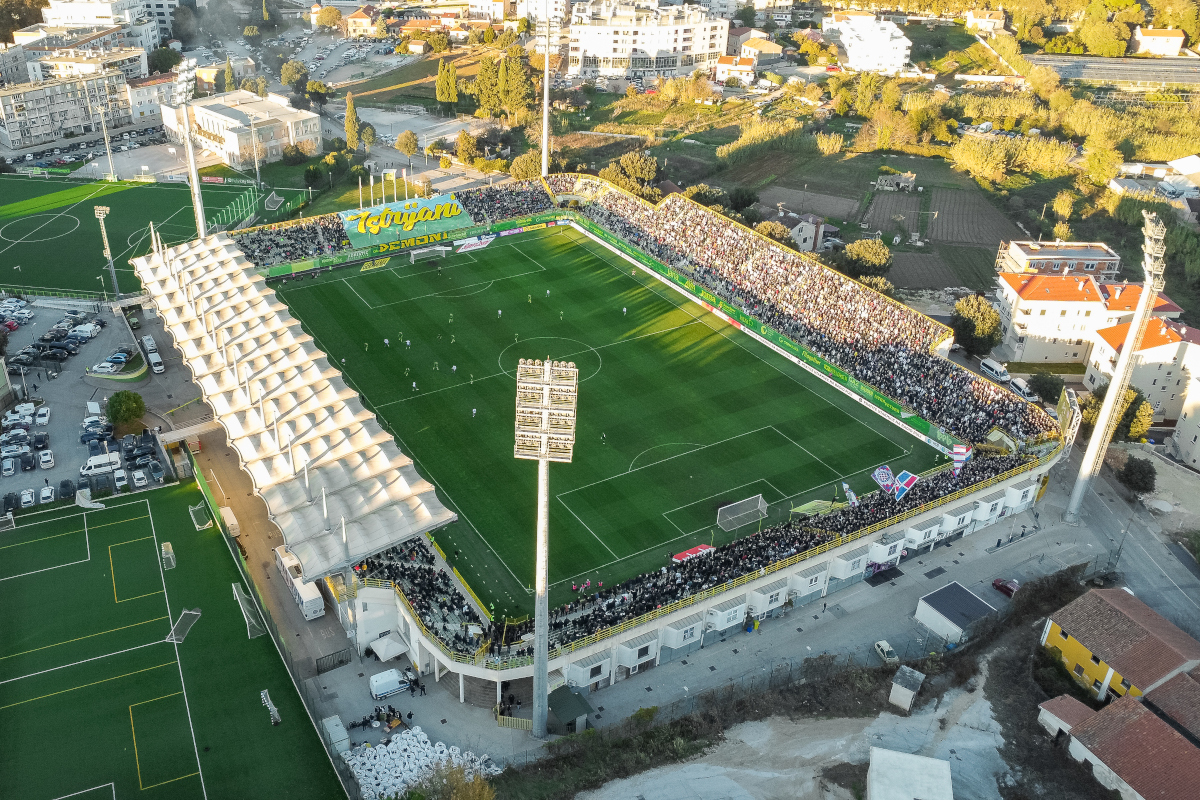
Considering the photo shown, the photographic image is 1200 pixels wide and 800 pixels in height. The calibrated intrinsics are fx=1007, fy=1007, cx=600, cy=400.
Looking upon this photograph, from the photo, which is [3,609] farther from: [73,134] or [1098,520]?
[73,134]

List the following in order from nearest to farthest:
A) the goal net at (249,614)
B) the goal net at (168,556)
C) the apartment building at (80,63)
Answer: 1. the goal net at (249,614)
2. the goal net at (168,556)
3. the apartment building at (80,63)

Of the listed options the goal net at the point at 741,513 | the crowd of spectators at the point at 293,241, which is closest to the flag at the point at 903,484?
the goal net at the point at 741,513

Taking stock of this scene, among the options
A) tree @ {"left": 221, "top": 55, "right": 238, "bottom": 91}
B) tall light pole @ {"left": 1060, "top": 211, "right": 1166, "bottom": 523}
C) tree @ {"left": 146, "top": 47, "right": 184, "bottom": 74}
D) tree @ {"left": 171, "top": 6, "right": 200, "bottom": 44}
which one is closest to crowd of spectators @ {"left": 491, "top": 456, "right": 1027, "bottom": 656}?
tall light pole @ {"left": 1060, "top": 211, "right": 1166, "bottom": 523}

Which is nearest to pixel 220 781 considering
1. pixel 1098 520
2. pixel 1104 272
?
pixel 1098 520

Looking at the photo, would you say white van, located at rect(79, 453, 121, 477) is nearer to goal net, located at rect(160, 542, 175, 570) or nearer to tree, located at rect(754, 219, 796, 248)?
goal net, located at rect(160, 542, 175, 570)

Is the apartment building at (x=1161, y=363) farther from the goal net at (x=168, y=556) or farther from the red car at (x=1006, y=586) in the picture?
the goal net at (x=168, y=556)

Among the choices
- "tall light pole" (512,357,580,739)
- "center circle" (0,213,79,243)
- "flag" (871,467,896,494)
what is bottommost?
"center circle" (0,213,79,243)
